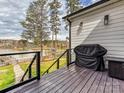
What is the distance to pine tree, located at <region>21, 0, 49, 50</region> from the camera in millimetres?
15625

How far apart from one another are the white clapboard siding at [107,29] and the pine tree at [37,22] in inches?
405

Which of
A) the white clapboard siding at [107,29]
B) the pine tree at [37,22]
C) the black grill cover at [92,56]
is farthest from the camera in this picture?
the pine tree at [37,22]

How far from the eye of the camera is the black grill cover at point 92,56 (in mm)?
4633

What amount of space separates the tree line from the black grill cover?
37.1ft

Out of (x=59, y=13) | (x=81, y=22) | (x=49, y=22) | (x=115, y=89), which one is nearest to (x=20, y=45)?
(x=49, y=22)

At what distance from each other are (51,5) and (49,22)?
2231mm

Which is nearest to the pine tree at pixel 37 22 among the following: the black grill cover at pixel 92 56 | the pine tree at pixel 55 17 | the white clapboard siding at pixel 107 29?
the pine tree at pixel 55 17

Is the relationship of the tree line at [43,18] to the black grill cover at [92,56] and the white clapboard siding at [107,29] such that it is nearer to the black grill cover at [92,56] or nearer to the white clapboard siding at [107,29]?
the white clapboard siding at [107,29]

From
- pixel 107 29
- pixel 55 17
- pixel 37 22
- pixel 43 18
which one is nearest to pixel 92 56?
pixel 107 29

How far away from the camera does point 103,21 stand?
4.99 meters

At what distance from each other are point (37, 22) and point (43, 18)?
3.04 feet

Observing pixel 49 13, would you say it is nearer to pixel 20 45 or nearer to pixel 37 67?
pixel 20 45

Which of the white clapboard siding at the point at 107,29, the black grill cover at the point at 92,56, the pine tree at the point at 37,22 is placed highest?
the pine tree at the point at 37,22

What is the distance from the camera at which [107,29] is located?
483 centimetres
